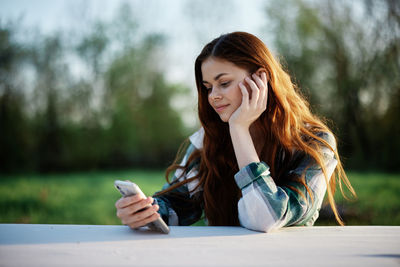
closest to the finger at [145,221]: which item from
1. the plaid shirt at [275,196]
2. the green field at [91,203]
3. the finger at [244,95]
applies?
the plaid shirt at [275,196]

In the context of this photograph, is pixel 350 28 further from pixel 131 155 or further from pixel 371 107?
pixel 131 155

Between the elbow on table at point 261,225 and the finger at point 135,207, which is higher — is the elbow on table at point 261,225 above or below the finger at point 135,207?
below

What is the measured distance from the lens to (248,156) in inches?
53.9

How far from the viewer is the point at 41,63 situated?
7.56m

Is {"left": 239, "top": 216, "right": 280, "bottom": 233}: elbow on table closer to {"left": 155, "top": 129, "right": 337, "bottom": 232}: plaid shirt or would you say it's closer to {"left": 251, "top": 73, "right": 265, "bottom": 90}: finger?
{"left": 155, "top": 129, "right": 337, "bottom": 232}: plaid shirt

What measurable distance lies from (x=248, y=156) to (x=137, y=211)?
512mm

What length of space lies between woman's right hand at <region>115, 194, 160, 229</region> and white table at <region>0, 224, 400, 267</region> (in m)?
0.04

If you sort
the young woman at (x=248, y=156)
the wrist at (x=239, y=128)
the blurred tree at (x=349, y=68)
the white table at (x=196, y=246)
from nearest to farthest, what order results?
the white table at (x=196, y=246), the young woman at (x=248, y=156), the wrist at (x=239, y=128), the blurred tree at (x=349, y=68)

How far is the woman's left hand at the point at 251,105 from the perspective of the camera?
148 cm

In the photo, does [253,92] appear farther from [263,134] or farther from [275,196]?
[275,196]

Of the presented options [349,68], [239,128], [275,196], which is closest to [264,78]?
[239,128]

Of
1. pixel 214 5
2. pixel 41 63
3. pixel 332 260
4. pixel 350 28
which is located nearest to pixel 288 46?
pixel 350 28

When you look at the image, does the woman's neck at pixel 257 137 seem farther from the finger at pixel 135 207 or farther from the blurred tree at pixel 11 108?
the blurred tree at pixel 11 108

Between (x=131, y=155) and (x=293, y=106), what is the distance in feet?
24.4
